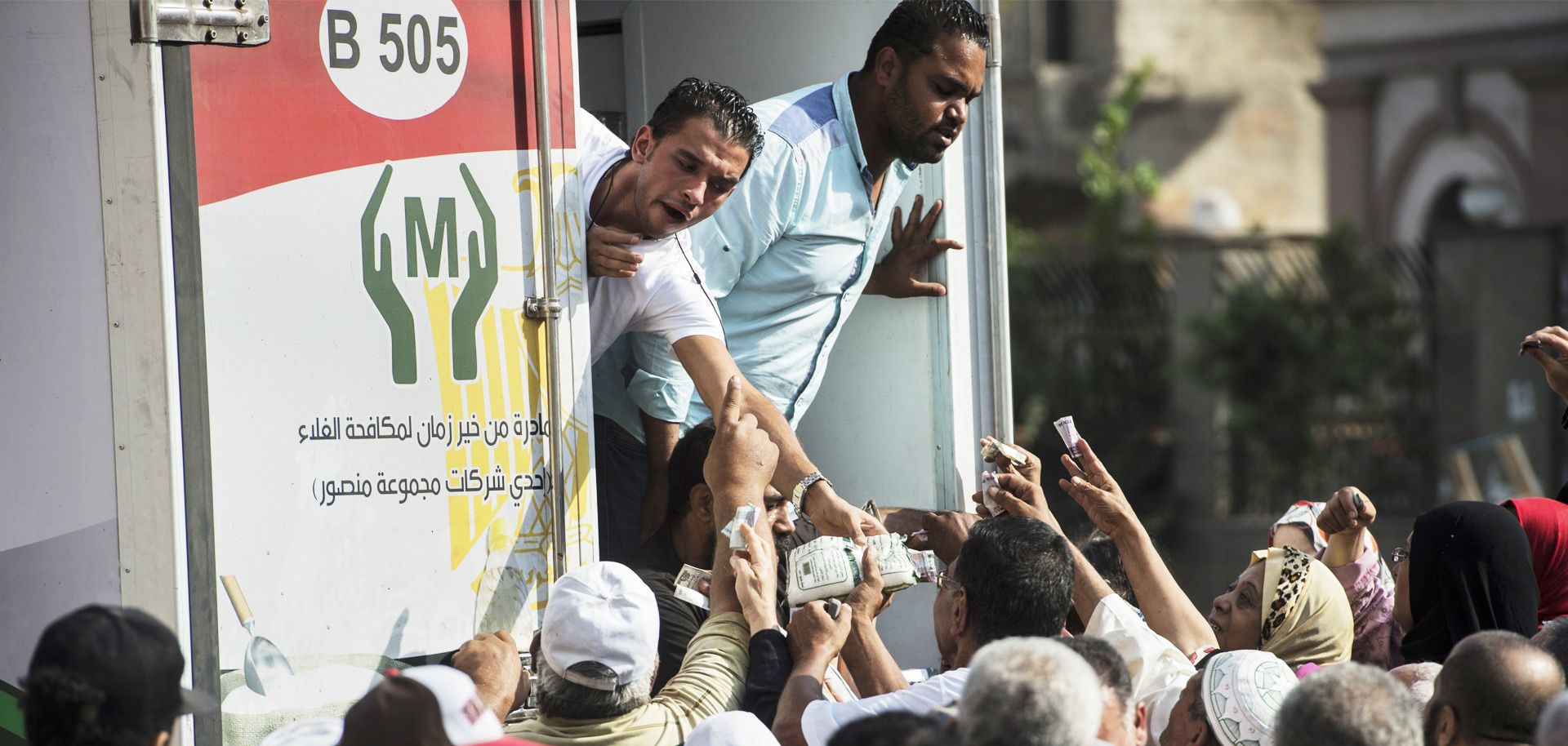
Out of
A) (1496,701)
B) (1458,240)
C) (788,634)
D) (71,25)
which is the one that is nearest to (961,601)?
(788,634)

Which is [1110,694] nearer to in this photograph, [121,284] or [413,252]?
[413,252]

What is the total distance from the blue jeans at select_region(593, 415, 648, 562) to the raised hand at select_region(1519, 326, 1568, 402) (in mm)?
2278

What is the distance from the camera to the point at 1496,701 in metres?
2.95

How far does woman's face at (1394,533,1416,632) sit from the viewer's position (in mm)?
4219

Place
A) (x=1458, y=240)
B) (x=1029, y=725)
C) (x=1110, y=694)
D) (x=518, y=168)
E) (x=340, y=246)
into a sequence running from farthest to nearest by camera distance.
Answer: (x=1458, y=240)
(x=518, y=168)
(x=340, y=246)
(x=1110, y=694)
(x=1029, y=725)

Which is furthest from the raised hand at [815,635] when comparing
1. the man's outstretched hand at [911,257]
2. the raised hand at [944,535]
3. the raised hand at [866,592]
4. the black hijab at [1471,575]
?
the black hijab at [1471,575]

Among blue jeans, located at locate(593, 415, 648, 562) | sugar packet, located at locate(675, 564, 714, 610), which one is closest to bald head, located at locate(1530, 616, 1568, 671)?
sugar packet, located at locate(675, 564, 714, 610)

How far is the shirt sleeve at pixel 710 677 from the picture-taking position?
10.5 feet

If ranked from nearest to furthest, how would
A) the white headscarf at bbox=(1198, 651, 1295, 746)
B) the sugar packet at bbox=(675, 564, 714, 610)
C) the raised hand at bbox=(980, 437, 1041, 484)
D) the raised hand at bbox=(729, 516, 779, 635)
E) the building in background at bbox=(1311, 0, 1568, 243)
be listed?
the white headscarf at bbox=(1198, 651, 1295, 746), the raised hand at bbox=(729, 516, 779, 635), the sugar packet at bbox=(675, 564, 714, 610), the raised hand at bbox=(980, 437, 1041, 484), the building in background at bbox=(1311, 0, 1568, 243)

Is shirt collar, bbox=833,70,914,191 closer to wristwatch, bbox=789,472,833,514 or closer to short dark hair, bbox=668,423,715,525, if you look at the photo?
short dark hair, bbox=668,423,715,525

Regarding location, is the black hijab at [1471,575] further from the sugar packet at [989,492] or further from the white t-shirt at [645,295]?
the white t-shirt at [645,295]

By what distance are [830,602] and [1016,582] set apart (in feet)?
1.24

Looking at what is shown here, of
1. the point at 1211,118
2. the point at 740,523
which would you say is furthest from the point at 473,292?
the point at 1211,118

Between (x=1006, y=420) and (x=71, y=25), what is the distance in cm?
243
